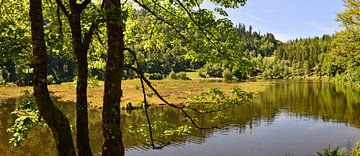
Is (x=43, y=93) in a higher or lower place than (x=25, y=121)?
higher

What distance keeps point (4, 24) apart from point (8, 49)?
2.80 meters

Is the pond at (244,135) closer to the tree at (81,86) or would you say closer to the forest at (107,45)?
the forest at (107,45)

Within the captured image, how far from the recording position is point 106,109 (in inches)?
307

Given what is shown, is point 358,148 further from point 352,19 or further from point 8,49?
point 352,19

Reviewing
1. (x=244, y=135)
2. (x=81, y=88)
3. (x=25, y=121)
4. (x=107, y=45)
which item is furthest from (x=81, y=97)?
(x=244, y=135)

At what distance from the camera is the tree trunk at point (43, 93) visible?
7.58 metres

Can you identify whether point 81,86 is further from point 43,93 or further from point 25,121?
point 25,121

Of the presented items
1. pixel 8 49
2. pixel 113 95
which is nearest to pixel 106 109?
pixel 113 95

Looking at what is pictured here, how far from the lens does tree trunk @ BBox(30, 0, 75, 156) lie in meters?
7.58

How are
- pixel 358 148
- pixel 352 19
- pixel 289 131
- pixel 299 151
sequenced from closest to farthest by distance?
pixel 358 148 → pixel 299 151 → pixel 289 131 → pixel 352 19

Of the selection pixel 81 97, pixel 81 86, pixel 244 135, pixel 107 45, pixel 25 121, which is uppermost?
pixel 107 45

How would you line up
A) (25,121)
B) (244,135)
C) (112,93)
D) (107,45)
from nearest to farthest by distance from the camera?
(112,93) → (25,121) → (107,45) → (244,135)

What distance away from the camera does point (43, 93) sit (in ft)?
24.9

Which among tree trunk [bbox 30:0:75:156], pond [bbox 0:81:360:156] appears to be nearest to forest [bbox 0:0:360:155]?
tree trunk [bbox 30:0:75:156]
